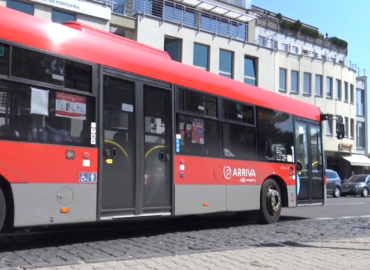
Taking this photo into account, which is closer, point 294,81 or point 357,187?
point 357,187

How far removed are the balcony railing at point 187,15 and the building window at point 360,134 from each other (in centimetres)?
2054

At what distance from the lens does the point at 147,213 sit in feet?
27.5

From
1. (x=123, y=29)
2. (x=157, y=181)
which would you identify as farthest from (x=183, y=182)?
(x=123, y=29)

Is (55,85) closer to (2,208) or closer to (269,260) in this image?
(2,208)

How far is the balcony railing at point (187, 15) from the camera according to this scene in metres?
30.6

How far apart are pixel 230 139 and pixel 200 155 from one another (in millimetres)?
1139

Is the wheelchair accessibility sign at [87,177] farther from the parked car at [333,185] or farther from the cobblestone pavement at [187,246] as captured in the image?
the parked car at [333,185]

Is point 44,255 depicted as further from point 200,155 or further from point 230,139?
point 230,139

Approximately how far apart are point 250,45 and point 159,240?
3038 cm

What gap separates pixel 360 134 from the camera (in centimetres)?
5188

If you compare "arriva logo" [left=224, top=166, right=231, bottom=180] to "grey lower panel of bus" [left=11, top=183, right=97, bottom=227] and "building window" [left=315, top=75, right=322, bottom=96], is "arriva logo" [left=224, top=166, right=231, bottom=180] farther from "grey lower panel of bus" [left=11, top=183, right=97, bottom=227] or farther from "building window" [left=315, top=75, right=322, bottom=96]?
"building window" [left=315, top=75, right=322, bottom=96]

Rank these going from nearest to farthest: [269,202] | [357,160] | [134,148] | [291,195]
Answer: [134,148], [269,202], [291,195], [357,160]

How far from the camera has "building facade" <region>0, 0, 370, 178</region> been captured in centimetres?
2903

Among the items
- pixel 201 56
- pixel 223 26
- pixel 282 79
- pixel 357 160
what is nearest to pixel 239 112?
pixel 201 56
